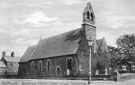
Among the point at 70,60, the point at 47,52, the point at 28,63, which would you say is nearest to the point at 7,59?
the point at 28,63

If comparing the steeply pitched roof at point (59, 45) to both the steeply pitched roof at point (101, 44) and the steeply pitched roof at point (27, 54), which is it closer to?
the steeply pitched roof at point (27, 54)

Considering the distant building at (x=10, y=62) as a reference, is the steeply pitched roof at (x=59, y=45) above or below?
above

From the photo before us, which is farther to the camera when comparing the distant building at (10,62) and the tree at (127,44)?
the distant building at (10,62)

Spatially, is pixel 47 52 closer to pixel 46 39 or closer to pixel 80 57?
pixel 46 39

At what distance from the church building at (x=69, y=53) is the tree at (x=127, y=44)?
11.8 meters

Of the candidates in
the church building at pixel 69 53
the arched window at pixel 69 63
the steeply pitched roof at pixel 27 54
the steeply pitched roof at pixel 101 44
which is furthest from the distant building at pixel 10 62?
the steeply pitched roof at pixel 101 44

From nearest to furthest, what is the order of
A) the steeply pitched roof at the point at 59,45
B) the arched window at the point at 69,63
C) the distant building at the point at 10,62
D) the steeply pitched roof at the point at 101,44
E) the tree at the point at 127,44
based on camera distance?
the arched window at the point at 69,63, the steeply pitched roof at the point at 59,45, the steeply pitched roof at the point at 101,44, the tree at the point at 127,44, the distant building at the point at 10,62

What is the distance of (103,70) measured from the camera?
56031 millimetres

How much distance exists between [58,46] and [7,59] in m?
48.7

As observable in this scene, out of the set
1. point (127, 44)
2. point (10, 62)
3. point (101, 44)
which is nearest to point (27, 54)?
point (10, 62)

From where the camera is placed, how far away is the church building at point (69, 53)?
52219mm

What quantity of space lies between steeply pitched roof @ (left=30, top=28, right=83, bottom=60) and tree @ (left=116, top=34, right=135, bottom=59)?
2069 centimetres

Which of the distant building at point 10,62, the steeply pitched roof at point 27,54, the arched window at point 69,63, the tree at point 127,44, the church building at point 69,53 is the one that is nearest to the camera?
the church building at point 69,53

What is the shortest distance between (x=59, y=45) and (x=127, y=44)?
23.9 m
